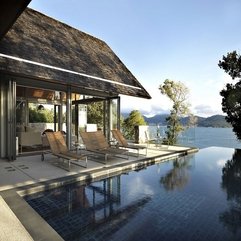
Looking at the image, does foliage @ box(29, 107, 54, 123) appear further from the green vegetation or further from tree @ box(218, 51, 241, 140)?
tree @ box(218, 51, 241, 140)

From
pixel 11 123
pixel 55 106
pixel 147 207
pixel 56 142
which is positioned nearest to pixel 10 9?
pixel 147 207

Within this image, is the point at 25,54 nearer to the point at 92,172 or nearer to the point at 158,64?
the point at 92,172

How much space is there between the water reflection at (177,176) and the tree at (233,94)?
6.61m

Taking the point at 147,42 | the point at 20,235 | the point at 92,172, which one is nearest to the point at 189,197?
the point at 92,172

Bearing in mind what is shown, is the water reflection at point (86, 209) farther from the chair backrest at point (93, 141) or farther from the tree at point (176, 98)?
the tree at point (176, 98)

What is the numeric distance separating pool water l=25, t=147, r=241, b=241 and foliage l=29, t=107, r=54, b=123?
1215cm

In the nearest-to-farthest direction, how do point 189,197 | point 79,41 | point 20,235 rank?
point 20,235
point 189,197
point 79,41

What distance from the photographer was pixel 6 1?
376 centimetres

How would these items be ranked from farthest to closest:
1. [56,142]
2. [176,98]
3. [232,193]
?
[176,98] → [56,142] → [232,193]

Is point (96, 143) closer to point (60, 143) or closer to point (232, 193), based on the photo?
point (60, 143)

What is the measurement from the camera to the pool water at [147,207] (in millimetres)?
4074

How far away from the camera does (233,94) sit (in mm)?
14586

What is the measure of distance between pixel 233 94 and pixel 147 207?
40.5 feet

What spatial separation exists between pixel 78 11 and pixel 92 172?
1275cm
